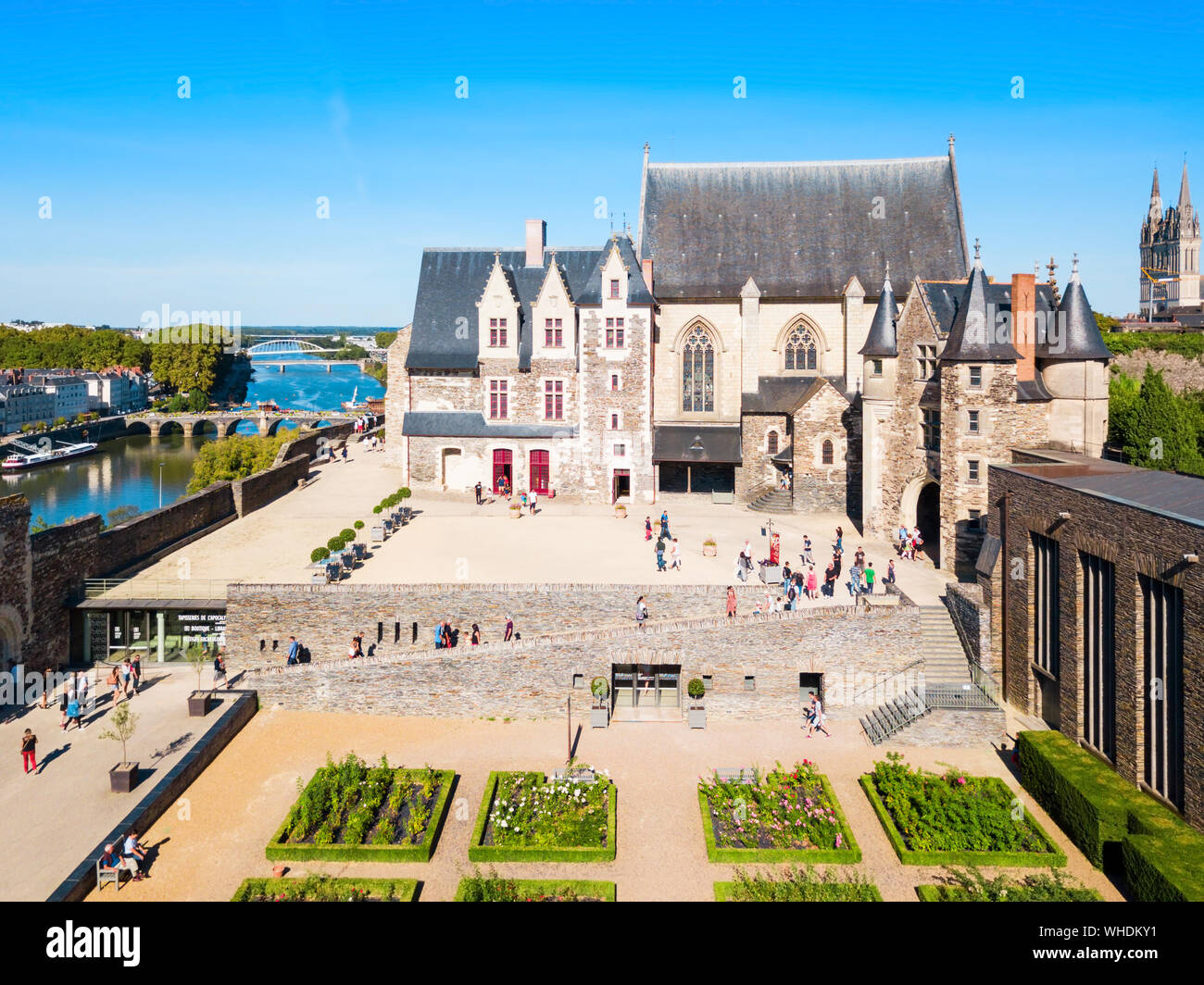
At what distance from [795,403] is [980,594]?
17.1 metres

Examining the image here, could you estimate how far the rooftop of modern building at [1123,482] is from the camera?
60.4ft

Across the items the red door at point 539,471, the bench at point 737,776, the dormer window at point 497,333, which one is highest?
the dormer window at point 497,333

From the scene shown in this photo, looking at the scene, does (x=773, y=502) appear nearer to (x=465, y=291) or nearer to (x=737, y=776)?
(x=465, y=291)

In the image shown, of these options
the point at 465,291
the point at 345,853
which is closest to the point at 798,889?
the point at 345,853

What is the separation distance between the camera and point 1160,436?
110ft

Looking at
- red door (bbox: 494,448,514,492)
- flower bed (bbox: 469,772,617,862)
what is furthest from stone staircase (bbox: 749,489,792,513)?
flower bed (bbox: 469,772,617,862)

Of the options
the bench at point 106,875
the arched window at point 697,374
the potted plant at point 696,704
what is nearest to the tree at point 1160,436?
the arched window at point 697,374

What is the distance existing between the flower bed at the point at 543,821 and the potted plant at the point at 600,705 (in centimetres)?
371

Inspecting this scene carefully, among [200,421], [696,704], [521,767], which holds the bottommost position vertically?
[521,767]

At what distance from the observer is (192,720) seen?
23.9 meters

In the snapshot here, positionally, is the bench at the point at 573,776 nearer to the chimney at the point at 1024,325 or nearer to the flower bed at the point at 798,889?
the flower bed at the point at 798,889

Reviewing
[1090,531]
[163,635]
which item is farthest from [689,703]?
[163,635]

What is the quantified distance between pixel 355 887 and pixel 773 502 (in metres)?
27.3
